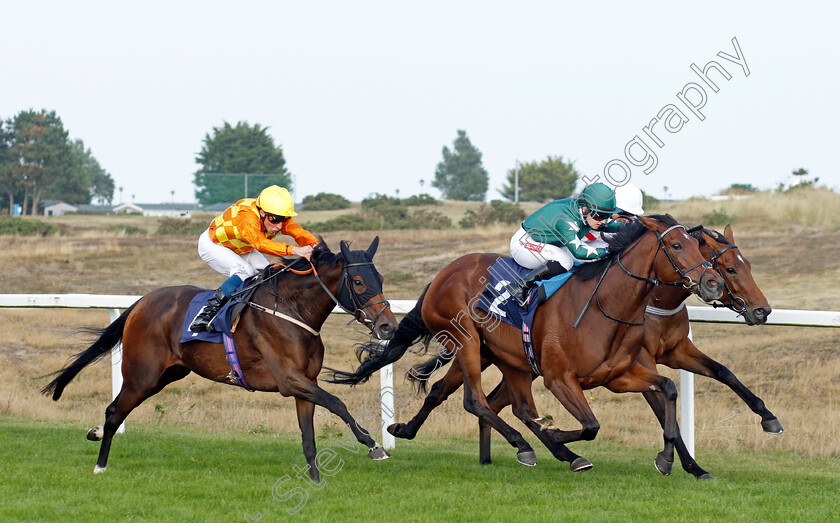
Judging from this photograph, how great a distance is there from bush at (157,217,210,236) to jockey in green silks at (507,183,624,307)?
75.3 ft

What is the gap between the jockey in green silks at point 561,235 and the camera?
5.72 metres

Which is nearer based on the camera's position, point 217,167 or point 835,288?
point 835,288

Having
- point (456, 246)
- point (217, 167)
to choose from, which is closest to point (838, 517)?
point (456, 246)

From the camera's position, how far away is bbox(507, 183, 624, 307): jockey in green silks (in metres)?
5.72

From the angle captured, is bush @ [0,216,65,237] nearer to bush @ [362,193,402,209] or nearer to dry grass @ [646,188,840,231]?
bush @ [362,193,402,209]

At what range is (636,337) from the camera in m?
5.32

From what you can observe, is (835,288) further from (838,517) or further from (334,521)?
(334,521)

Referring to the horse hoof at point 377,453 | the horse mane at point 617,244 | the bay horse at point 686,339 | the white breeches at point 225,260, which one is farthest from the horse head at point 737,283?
the white breeches at point 225,260

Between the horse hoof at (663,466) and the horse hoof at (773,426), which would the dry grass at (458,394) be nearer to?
the horse hoof at (773,426)

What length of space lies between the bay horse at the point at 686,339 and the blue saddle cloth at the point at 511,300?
24.1 inches

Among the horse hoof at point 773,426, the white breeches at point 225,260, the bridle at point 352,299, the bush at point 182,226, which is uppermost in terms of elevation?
the white breeches at point 225,260

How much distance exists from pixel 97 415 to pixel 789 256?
1374cm

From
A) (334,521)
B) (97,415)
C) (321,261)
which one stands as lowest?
(97,415)

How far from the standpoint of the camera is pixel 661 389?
5316mm
